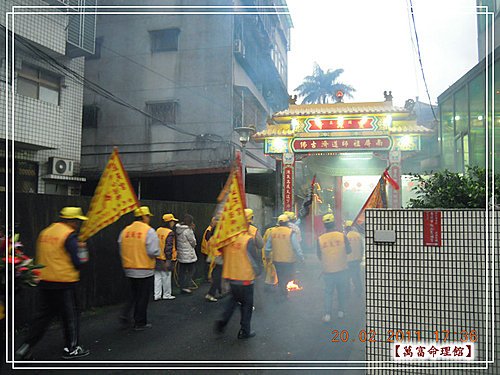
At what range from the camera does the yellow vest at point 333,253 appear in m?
6.29

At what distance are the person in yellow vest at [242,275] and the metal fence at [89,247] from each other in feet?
8.97

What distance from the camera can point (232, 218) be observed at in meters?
5.37

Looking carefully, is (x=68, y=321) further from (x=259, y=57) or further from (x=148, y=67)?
(x=259, y=57)

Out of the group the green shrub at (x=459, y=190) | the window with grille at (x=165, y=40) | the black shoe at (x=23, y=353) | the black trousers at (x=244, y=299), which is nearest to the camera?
the green shrub at (x=459, y=190)

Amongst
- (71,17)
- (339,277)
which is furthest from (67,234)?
(71,17)

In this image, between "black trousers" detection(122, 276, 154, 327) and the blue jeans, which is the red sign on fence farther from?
"black trousers" detection(122, 276, 154, 327)

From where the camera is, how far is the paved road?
4.76 meters

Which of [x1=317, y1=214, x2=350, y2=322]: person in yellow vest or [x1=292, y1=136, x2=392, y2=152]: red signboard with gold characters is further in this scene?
[x1=292, y1=136, x2=392, y2=152]: red signboard with gold characters

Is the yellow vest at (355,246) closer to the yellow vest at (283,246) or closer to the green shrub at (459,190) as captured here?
the yellow vest at (283,246)

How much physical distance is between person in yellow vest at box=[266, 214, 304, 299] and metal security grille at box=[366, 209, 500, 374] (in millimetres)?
3657

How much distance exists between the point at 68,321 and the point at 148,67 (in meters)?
13.5

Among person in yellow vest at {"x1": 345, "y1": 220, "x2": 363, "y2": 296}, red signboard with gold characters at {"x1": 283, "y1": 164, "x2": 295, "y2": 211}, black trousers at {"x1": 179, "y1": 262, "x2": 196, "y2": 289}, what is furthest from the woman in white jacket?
red signboard with gold characters at {"x1": 283, "y1": 164, "x2": 295, "y2": 211}

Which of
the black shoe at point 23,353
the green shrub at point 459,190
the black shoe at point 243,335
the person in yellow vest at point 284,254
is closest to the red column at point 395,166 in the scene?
the person in yellow vest at point 284,254

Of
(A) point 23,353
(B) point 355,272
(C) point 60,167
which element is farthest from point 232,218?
(C) point 60,167
